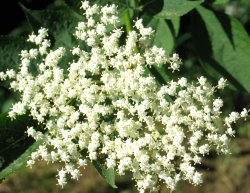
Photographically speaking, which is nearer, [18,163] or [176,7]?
[18,163]

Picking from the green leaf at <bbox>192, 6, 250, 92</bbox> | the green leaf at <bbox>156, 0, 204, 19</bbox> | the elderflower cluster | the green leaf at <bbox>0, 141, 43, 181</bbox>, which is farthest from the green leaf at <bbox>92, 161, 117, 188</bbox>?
the green leaf at <bbox>192, 6, 250, 92</bbox>

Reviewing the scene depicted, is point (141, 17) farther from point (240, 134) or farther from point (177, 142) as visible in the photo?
point (240, 134)

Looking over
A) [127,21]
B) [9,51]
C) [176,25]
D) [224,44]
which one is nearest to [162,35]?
[176,25]

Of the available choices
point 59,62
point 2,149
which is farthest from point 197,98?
point 2,149

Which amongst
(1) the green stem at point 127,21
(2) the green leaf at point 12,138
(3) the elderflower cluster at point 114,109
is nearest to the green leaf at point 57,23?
(3) the elderflower cluster at point 114,109

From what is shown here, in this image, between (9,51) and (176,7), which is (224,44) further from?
(9,51)

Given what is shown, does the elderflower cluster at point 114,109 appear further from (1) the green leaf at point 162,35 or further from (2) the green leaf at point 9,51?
(1) the green leaf at point 162,35
